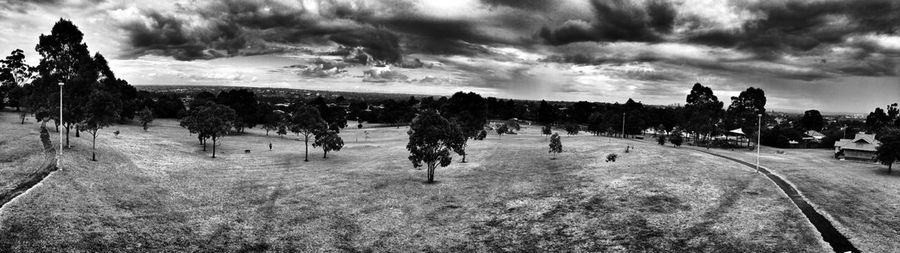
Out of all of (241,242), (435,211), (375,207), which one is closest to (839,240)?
(435,211)

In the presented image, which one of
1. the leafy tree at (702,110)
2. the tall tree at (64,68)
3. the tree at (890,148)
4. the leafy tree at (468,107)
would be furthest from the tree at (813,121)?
the tall tree at (64,68)

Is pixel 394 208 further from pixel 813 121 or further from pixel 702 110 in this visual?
pixel 813 121

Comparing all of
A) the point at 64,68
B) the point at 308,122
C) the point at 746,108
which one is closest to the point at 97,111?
the point at 64,68

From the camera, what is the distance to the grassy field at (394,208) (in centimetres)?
3278

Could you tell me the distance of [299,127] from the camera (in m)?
82.4

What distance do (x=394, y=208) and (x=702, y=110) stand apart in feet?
372

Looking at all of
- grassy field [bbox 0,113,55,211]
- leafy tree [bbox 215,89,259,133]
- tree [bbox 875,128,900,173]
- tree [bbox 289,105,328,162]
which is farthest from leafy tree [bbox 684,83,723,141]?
grassy field [bbox 0,113,55,211]

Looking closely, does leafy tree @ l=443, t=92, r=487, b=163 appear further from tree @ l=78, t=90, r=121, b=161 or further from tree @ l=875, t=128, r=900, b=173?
tree @ l=875, t=128, r=900, b=173

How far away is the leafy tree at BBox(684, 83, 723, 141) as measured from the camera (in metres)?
125

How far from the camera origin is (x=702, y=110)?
129875 millimetres

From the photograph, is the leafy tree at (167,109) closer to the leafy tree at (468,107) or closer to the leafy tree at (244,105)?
the leafy tree at (244,105)

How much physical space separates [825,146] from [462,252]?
13946 cm

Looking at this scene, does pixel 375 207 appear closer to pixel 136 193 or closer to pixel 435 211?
→ pixel 435 211

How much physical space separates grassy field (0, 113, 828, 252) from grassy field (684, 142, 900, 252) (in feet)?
10.7
